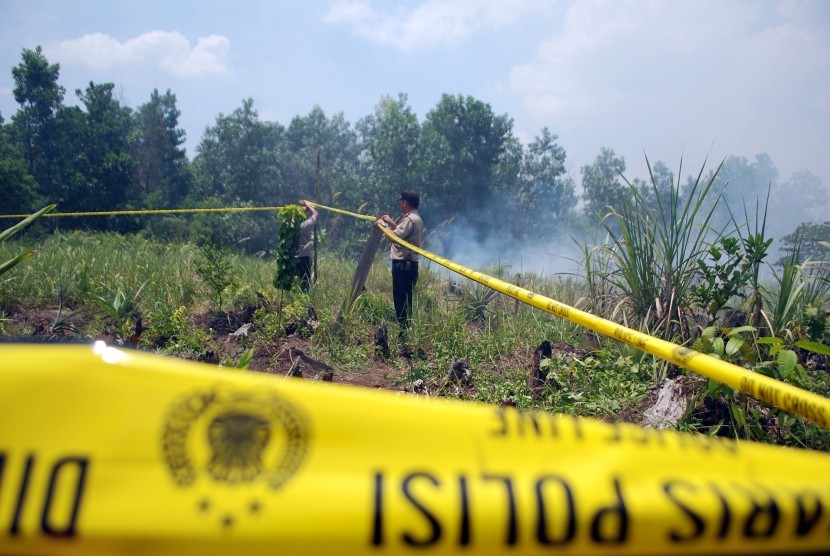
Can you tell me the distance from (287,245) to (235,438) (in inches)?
197

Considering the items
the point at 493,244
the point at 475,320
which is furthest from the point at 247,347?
the point at 493,244

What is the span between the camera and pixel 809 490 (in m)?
1.10

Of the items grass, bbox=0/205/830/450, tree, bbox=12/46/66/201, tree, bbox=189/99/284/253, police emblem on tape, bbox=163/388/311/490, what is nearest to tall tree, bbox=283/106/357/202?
tree, bbox=189/99/284/253

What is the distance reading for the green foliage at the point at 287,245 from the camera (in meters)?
5.87

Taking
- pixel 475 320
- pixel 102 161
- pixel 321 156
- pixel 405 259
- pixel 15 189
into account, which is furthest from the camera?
pixel 321 156

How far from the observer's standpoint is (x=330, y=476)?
3.26ft

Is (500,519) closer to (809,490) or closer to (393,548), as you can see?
(393,548)

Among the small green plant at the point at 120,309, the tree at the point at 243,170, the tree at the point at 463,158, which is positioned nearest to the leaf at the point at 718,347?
the small green plant at the point at 120,309

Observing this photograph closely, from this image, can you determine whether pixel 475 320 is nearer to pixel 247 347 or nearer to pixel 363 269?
pixel 363 269

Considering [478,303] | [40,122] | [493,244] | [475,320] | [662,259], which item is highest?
[40,122]

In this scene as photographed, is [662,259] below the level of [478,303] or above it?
above

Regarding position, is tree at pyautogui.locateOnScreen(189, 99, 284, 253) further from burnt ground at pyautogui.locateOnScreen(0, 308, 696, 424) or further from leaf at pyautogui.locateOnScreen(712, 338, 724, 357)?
leaf at pyautogui.locateOnScreen(712, 338, 724, 357)

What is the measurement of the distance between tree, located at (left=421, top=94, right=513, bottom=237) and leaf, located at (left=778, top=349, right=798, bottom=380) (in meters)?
24.6

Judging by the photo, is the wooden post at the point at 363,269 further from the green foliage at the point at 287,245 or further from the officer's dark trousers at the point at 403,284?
the green foliage at the point at 287,245
